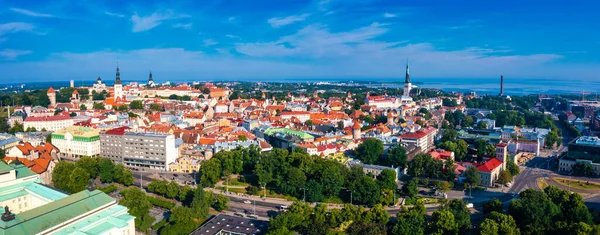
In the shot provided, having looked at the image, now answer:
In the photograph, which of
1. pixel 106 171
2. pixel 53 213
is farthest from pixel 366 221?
pixel 106 171

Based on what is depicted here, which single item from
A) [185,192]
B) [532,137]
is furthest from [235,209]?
[532,137]

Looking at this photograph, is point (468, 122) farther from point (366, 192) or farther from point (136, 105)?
point (136, 105)

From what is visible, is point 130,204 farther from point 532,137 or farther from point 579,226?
point 532,137

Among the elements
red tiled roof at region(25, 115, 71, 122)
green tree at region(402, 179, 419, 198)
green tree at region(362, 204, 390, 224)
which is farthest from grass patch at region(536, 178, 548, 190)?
red tiled roof at region(25, 115, 71, 122)

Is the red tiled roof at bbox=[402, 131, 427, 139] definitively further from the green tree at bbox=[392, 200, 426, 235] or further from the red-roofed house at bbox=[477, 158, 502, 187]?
the green tree at bbox=[392, 200, 426, 235]

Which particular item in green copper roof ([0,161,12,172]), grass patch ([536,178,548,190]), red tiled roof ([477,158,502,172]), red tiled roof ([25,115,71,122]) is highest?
red tiled roof ([25,115,71,122])

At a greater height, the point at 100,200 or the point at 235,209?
the point at 100,200
